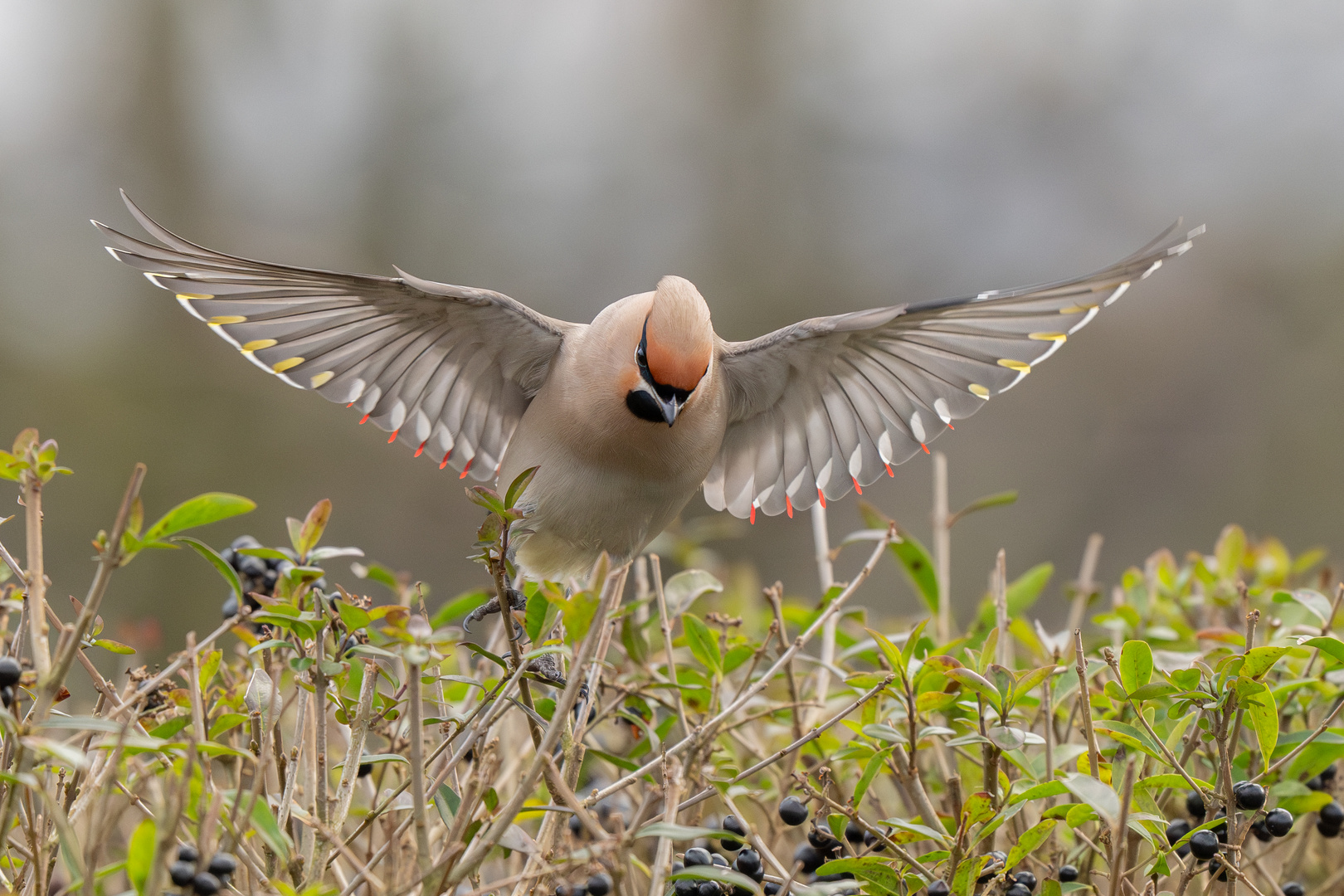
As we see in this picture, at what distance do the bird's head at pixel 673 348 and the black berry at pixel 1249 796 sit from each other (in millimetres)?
1129

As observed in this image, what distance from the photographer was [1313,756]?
1.69 meters

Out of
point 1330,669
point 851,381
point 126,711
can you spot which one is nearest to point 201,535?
point 851,381

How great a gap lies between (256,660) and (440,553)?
6684mm

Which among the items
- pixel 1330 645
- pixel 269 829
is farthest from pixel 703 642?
pixel 1330 645

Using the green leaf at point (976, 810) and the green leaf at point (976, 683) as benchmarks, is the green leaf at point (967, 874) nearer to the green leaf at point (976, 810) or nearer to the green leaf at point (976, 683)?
the green leaf at point (976, 810)

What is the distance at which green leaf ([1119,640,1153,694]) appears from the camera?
1510 mm

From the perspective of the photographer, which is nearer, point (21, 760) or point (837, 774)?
point (21, 760)

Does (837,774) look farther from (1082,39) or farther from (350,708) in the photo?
(1082,39)

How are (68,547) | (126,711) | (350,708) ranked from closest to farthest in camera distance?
1. (126,711)
2. (350,708)
3. (68,547)

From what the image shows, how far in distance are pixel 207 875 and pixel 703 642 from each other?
806mm

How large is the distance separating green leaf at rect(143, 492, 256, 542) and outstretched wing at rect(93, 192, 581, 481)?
788 mm

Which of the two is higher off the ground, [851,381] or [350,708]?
[851,381]

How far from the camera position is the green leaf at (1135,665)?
4.95ft

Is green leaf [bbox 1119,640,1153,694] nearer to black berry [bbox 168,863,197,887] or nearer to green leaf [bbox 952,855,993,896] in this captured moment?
green leaf [bbox 952,855,993,896]
